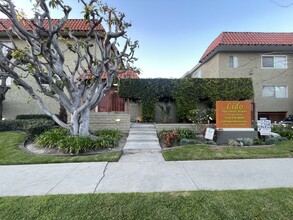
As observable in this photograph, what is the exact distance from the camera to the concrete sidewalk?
13.6 ft

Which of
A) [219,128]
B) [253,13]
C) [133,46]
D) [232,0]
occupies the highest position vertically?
[232,0]

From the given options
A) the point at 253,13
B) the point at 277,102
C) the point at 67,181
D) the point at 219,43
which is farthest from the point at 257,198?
the point at 277,102

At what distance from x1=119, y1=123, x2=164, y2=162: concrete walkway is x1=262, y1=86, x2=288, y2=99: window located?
464 inches

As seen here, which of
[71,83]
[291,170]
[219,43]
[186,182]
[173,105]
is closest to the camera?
[186,182]

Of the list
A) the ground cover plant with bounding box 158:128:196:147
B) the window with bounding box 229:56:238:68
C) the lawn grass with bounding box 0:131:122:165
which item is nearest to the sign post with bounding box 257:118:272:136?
the ground cover plant with bounding box 158:128:196:147

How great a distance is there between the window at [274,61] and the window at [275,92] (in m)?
1.83

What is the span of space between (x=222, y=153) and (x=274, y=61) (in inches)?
568

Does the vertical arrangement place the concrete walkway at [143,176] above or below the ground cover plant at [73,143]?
below

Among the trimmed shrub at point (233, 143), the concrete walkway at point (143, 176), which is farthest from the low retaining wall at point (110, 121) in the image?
the trimmed shrub at point (233, 143)

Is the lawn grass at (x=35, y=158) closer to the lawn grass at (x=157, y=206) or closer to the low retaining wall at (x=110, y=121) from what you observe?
the lawn grass at (x=157, y=206)

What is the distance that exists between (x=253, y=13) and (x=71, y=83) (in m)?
10.1

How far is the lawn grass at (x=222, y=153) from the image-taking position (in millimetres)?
6527

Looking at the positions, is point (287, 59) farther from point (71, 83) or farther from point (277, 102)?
point (71, 83)

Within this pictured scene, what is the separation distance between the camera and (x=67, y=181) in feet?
15.1
